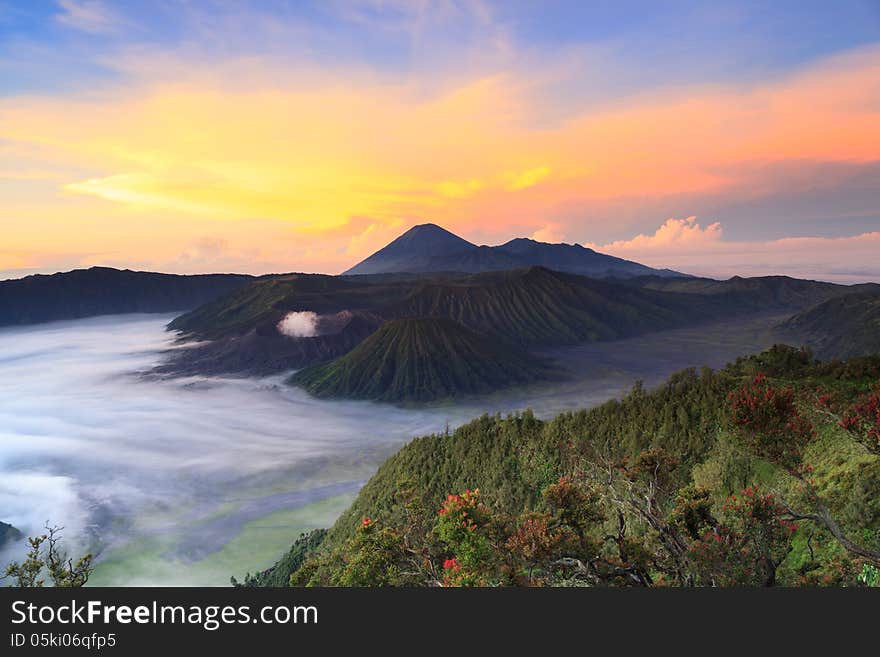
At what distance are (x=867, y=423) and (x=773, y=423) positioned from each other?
2123mm

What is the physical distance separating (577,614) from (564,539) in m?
3.19

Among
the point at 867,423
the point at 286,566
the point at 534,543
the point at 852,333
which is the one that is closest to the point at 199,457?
the point at 286,566

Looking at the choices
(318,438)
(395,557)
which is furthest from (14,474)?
(395,557)

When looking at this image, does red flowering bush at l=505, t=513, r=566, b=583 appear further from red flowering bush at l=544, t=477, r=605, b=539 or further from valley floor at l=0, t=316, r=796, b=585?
valley floor at l=0, t=316, r=796, b=585

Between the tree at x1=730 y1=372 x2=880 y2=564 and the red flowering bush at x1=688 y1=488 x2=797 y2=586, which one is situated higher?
the tree at x1=730 y1=372 x2=880 y2=564

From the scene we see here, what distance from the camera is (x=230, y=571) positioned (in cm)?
→ 6209

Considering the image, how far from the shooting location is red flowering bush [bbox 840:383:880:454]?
36.3ft

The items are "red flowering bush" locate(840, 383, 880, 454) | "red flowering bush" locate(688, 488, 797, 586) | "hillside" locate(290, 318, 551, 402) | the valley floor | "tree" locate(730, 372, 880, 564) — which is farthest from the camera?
"hillside" locate(290, 318, 551, 402)

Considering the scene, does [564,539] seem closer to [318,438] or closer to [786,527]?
[786,527]

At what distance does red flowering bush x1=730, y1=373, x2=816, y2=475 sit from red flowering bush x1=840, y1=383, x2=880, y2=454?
86cm

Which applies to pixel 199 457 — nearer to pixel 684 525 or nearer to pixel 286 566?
pixel 286 566

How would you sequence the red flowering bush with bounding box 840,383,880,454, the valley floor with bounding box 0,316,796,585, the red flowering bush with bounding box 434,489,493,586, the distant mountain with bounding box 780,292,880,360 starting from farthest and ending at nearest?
the distant mountain with bounding box 780,292,880,360, the valley floor with bounding box 0,316,796,585, the red flowering bush with bounding box 434,489,493,586, the red flowering bush with bounding box 840,383,880,454

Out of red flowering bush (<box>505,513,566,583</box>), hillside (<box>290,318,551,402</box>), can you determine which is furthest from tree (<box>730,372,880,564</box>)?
hillside (<box>290,318,551,402</box>)

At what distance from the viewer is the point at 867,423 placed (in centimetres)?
1160
